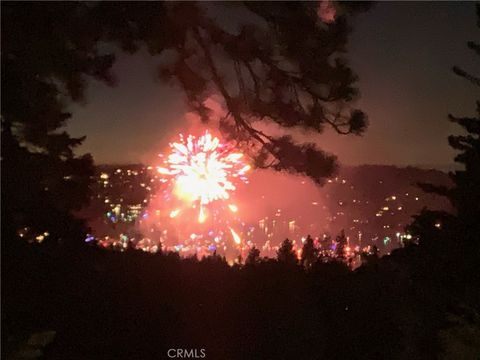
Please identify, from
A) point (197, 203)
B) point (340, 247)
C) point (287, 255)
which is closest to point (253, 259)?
point (287, 255)

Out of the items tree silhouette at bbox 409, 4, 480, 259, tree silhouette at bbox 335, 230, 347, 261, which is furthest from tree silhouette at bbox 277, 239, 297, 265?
tree silhouette at bbox 409, 4, 480, 259

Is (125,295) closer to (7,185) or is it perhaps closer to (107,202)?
(7,185)

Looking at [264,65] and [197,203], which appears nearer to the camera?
[264,65]

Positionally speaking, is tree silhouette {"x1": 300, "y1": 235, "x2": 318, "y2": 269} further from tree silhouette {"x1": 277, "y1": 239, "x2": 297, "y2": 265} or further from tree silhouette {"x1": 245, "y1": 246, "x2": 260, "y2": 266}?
tree silhouette {"x1": 245, "y1": 246, "x2": 260, "y2": 266}

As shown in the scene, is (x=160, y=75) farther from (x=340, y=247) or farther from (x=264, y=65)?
(x=340, y=247)

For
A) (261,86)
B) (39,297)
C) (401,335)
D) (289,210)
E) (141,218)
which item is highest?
(289,210)

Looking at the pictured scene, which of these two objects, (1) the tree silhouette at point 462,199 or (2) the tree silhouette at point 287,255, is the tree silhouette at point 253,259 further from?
(1) the tree silhouette at point 462,199

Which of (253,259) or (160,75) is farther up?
(160,75)

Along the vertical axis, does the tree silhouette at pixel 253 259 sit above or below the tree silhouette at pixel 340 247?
below

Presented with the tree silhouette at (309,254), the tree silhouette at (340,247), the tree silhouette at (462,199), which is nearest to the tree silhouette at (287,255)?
the tree silhouette at (309,254)

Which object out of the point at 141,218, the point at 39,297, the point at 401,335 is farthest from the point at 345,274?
the point at 141,218

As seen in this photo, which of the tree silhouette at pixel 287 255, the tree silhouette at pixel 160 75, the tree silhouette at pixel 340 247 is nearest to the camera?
the tree silhouette at pixel 160 75
